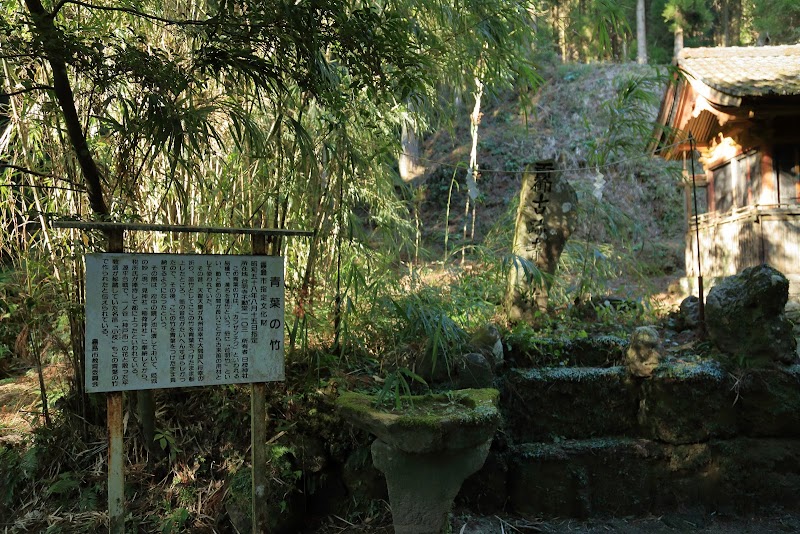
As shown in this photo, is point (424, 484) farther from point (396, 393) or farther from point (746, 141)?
point (746, 141)

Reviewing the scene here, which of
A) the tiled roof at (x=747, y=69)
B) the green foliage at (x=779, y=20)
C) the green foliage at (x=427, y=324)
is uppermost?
the green foliage at (x=779, y=20)

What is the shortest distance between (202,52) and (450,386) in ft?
7.93

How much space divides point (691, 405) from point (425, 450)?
2.37 meters

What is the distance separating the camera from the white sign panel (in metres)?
2.47

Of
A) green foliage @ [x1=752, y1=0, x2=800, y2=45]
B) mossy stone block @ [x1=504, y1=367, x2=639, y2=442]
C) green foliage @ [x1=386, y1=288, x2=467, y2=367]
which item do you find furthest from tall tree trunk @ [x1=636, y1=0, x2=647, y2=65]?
green foliage @ [x1=386, y1=288, x2=467, y2=367]

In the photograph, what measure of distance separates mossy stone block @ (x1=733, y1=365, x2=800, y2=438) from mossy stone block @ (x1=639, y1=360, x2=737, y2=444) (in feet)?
0.31

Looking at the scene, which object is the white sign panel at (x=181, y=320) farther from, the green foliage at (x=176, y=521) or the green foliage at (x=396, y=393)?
the green foliage at (x=176, y=521)

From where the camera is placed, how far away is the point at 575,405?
13.6 ft

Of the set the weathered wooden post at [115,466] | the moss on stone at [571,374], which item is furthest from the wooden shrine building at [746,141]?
the weathered wooden post at [115,466]

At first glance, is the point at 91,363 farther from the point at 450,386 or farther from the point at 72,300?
the point at 450,386

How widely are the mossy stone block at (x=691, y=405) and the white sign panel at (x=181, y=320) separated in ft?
9.12

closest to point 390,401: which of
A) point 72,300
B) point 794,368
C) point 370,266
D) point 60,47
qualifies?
point 370,266

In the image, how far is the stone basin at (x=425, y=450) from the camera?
2.68 meters

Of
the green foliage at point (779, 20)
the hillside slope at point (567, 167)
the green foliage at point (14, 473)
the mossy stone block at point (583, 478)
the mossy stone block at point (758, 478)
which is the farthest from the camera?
the green foliage at point (779, 20)
